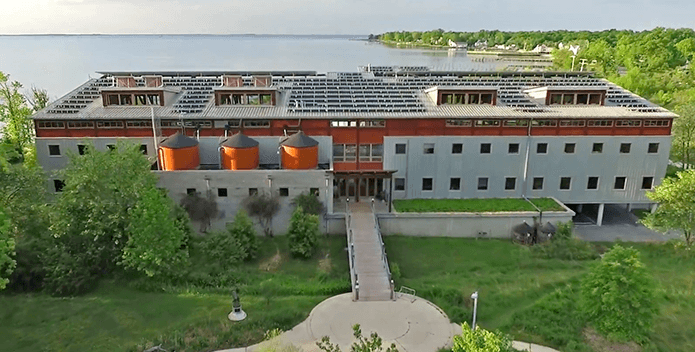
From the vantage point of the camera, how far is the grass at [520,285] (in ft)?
73.1

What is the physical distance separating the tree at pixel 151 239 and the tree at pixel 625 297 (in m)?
19.9

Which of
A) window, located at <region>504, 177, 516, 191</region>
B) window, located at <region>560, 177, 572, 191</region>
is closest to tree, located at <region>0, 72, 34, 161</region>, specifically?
window, located at <region>504, 177, 516, 191</region>

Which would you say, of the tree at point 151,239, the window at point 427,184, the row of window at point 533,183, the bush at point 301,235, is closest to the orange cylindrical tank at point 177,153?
the tree at point 151,239

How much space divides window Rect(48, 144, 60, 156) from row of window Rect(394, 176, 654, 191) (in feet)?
80.2

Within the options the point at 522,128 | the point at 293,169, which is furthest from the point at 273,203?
the point at 522,128

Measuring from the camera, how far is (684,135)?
4469 centimetres

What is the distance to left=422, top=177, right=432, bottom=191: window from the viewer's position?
120ft

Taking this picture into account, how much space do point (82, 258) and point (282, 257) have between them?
10811 millimetres

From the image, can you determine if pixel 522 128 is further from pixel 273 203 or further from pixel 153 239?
pixel 153 239

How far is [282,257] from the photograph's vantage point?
30188 mm

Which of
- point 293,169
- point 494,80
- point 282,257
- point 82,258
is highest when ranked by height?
point 494,80

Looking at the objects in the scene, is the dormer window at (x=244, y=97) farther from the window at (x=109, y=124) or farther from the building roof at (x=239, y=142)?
the window at (x=109, y=124)

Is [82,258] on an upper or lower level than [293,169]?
lower

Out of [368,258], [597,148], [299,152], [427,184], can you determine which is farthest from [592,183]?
[299,152]
